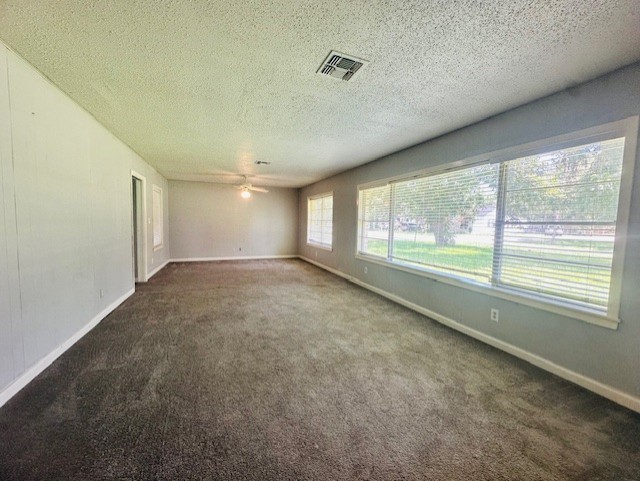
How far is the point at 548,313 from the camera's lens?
2.43 meters

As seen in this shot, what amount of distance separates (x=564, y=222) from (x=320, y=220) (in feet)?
18.8

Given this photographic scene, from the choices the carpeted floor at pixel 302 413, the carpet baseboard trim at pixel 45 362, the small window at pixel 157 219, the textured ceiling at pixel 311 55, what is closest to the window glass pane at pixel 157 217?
the small window at pixel 157 219

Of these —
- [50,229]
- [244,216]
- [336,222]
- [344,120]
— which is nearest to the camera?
[50,229]

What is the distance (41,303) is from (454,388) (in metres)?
3.42

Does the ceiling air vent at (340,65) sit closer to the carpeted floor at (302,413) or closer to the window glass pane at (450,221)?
the window glass pane at (450,221)

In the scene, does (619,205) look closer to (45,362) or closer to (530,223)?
(530,223)

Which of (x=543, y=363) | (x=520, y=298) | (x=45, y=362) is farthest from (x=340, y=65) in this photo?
(x=45, y=362)

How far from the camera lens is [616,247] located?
202 centimetres

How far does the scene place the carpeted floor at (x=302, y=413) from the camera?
1419mm

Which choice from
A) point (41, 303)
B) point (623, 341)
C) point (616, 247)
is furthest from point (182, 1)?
point (623, 341)

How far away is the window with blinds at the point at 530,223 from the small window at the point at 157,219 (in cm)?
576

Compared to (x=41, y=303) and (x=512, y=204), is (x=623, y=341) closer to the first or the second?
(x=512, y=204)

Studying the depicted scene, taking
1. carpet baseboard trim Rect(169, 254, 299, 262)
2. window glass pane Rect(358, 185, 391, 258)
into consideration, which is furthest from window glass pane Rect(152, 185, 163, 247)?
window glass pane Rect(358, 185, 391, 258)

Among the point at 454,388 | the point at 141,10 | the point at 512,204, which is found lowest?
the point at 454,388
